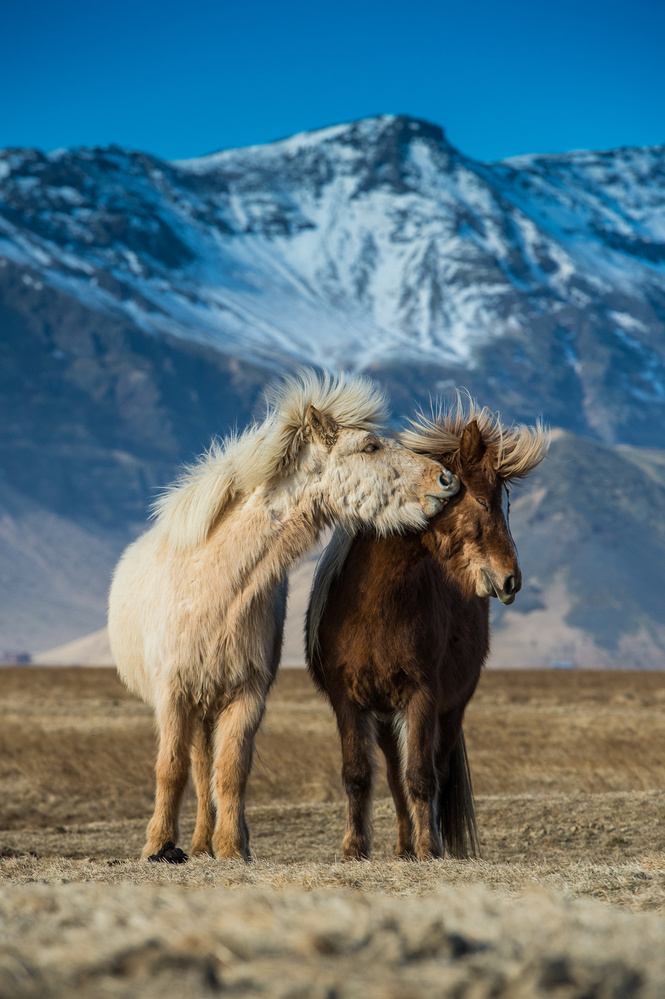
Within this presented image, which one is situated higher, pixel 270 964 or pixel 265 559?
pixel 265 559

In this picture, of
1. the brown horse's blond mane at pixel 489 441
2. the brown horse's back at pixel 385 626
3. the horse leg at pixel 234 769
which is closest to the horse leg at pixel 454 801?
the brown horse's back at pixel 385 626

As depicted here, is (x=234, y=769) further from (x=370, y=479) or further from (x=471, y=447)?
(x=471, y=447)

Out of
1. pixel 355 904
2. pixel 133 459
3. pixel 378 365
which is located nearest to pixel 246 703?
pixel 355 904

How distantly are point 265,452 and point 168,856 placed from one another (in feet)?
8.17

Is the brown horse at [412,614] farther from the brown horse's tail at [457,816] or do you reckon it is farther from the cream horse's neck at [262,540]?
the brown horse's tail at [457,816]

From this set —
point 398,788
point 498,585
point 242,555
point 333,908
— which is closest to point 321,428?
point 242,555

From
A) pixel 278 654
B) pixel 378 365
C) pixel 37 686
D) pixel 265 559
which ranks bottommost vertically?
pixel 37 686

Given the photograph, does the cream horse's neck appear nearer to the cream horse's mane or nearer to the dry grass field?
the cream horse's mane

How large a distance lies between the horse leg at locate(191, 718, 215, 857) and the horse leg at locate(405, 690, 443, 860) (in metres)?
1.34

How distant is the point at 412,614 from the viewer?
656 centimetres

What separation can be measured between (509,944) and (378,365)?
579ft

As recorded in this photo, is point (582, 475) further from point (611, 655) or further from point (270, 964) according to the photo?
point (270, 964)

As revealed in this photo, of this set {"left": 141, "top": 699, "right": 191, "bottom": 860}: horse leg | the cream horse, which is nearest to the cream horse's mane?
the cream horse

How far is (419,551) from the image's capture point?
6.78 m
